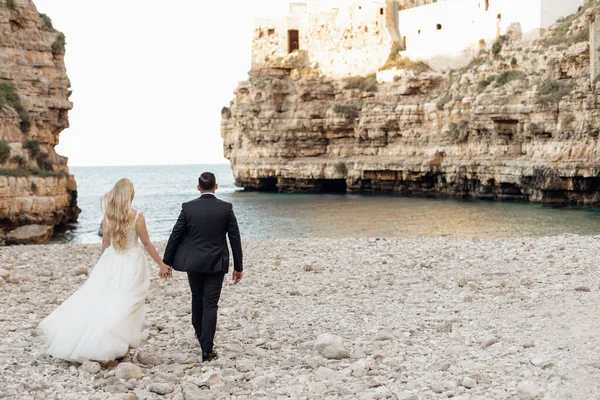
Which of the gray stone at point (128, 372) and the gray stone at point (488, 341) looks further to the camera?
the gray stone at point (488, 341)

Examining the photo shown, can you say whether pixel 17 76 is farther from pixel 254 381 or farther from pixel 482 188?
pixel 482 188

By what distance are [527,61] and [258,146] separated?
27.6m

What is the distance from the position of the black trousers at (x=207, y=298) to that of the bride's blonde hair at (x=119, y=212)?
72 centimetres

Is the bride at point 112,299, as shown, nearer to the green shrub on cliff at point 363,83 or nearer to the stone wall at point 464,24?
the stone wall at point 464,24

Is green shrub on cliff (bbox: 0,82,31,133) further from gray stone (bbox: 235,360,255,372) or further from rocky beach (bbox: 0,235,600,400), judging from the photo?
gray stone (bbox: 235,360,255,372)

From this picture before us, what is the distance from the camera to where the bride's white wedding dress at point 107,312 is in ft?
18.0

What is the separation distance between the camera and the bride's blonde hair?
554 centimetres

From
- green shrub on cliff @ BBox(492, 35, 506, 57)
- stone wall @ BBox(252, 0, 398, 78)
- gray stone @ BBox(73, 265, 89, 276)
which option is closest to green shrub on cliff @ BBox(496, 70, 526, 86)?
green shrub on cliff @ BBox(492, 35, 506, 57)

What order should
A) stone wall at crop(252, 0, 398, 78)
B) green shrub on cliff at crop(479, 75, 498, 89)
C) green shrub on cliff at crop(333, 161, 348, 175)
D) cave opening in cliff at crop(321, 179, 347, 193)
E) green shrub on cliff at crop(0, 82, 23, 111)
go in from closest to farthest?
green shrub on cliff at crop(0, 82, 23, 111) < green shrub on cliff at crop(479, 75, 498, 89) < green shrub on cliff at crop(333, 161, 348, 175) < stone wall at crop(252, 0, 398, 78) < cave opening in cliff at crop(321, 179, 347, 193)

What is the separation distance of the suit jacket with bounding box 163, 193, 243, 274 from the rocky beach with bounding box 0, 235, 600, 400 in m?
0.96

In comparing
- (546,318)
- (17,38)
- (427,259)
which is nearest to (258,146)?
(17,38)

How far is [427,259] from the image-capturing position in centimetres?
1206

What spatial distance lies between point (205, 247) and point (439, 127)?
1825 inches

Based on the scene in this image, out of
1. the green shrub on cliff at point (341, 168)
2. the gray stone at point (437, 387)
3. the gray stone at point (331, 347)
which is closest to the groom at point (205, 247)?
the gray stone at point (331, 347)
